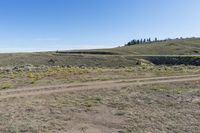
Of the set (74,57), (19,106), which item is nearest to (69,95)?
(19,106)

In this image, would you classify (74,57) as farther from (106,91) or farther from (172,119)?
(172,119)

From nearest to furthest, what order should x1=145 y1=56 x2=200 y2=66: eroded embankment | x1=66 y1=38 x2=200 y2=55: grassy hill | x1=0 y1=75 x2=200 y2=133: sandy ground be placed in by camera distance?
x1=0 y1=75 x2=200 y2=133: sandy ground < x1=145 y1=56 x2=200 y2=66: eroded embankment < x1=66 y1=38 x2=200 y2=55: grassy hill

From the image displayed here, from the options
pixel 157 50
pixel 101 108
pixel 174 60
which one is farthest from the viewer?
pixel 157 50

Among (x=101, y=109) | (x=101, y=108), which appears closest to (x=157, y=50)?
(x=101, y=108)

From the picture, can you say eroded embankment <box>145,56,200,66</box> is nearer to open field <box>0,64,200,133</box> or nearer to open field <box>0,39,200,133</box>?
open field <box>0,39,200,133</box>

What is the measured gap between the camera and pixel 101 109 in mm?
15656

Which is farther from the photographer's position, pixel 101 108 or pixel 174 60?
pixel 174 60

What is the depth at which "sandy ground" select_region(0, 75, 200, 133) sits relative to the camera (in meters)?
12.8

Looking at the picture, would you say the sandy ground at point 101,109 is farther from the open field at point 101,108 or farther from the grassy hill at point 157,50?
the grassy hill at point 157,50

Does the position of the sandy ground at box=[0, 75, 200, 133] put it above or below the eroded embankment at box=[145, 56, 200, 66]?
above

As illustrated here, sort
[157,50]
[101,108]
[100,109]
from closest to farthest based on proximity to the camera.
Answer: [100,109] < [101,108] < [157,50]

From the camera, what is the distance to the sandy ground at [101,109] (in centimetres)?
1281

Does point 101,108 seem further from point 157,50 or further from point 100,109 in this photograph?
point 157,50

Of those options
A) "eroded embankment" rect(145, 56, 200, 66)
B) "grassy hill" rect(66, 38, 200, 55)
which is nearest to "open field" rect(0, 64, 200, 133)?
"eroded embankment" rect(145, 56, 200, 66)
